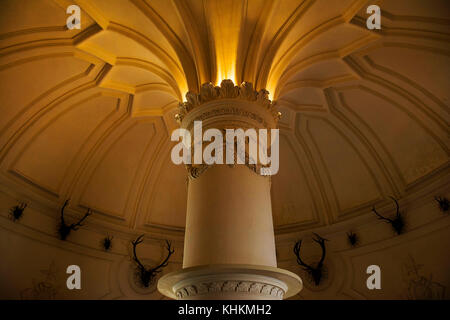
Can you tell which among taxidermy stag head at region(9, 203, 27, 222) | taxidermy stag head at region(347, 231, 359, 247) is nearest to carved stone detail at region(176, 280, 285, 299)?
taxidermy stag head at region(9, 203, 27, 222)

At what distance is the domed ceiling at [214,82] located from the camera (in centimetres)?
684

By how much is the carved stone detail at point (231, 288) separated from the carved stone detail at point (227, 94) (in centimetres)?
278

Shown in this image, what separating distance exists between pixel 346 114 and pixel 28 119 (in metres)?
8.42

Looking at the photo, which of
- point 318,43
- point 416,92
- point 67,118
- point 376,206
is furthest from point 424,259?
point 67,118

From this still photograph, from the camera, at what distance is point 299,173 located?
11609mm

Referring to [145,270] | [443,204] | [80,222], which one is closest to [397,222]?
[443,204]

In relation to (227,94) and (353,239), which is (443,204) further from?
(227,94)

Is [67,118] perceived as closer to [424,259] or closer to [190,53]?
[190,53]

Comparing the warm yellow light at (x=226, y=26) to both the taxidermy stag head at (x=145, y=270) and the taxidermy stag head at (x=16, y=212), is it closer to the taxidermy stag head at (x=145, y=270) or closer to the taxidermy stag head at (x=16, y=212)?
the taxidermy stag head at (x=16, y=212)

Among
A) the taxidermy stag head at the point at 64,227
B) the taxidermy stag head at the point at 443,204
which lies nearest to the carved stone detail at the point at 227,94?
the taxidermy stag head at the point at 443,204

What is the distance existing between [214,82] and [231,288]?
340cm

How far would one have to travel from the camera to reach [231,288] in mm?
4027

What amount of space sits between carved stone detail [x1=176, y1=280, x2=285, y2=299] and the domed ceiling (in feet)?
11.2
